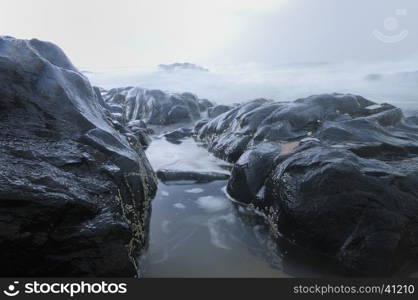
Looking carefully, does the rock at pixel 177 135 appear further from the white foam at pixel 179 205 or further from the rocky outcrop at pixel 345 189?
the white foam at pixel 179 205

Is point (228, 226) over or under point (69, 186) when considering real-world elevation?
under

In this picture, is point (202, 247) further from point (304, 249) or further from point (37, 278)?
point (37, 278)

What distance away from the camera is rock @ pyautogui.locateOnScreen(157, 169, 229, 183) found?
746 cm

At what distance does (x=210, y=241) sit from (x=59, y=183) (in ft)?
7.41

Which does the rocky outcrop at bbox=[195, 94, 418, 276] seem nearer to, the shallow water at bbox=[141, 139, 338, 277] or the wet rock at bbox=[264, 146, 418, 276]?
the wet rock at bbox=[264, 146, 418, 276]

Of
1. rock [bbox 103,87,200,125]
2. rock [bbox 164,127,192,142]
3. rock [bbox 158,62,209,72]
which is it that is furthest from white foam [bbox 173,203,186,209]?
rock [bbox 158,62,209,72]

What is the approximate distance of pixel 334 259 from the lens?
177 inches

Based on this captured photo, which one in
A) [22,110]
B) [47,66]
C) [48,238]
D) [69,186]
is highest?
[47,66]

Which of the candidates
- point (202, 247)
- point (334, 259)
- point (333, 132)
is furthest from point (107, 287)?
point (333, 132)

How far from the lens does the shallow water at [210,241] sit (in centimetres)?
444

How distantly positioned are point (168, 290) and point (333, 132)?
4.59 metres

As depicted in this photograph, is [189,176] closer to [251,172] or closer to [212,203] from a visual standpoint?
[212,203]

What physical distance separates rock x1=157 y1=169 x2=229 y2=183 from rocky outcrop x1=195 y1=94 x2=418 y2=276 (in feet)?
2.85

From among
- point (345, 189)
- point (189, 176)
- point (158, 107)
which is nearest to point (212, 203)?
point (189, 176)
